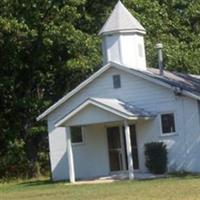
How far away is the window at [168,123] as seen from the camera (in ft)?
102

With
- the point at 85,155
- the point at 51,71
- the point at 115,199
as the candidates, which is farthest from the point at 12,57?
the point at 115,199

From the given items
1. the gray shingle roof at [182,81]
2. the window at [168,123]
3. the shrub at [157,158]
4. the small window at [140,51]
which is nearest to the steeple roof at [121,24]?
the small window at [140,51]

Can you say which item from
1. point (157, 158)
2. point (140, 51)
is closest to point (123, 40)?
point (140, 51)

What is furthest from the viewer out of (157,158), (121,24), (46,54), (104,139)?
(46,54)

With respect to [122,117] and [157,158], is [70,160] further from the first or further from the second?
[157,158]

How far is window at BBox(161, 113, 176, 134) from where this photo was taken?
31.0m

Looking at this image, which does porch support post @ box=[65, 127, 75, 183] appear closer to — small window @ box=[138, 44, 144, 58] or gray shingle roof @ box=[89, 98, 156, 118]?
gray shingle roof @ box=[89, 98, 156, 118]

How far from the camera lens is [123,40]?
115ft

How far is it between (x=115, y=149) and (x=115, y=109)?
3.25m

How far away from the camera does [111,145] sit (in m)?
32.8

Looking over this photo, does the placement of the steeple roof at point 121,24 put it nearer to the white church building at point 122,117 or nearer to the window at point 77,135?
the white church building at point 122,117

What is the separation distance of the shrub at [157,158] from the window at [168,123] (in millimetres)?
Answer: 749

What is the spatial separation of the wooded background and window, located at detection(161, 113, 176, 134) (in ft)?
26.6

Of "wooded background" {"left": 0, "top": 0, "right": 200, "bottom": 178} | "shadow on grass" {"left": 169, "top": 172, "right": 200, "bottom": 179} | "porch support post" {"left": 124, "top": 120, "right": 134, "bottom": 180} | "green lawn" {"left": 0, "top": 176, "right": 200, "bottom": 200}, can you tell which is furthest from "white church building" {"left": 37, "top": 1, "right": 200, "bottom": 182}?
"green lawn" {"left": 0, "top": 176, "right": 200, "bottom": 200}
